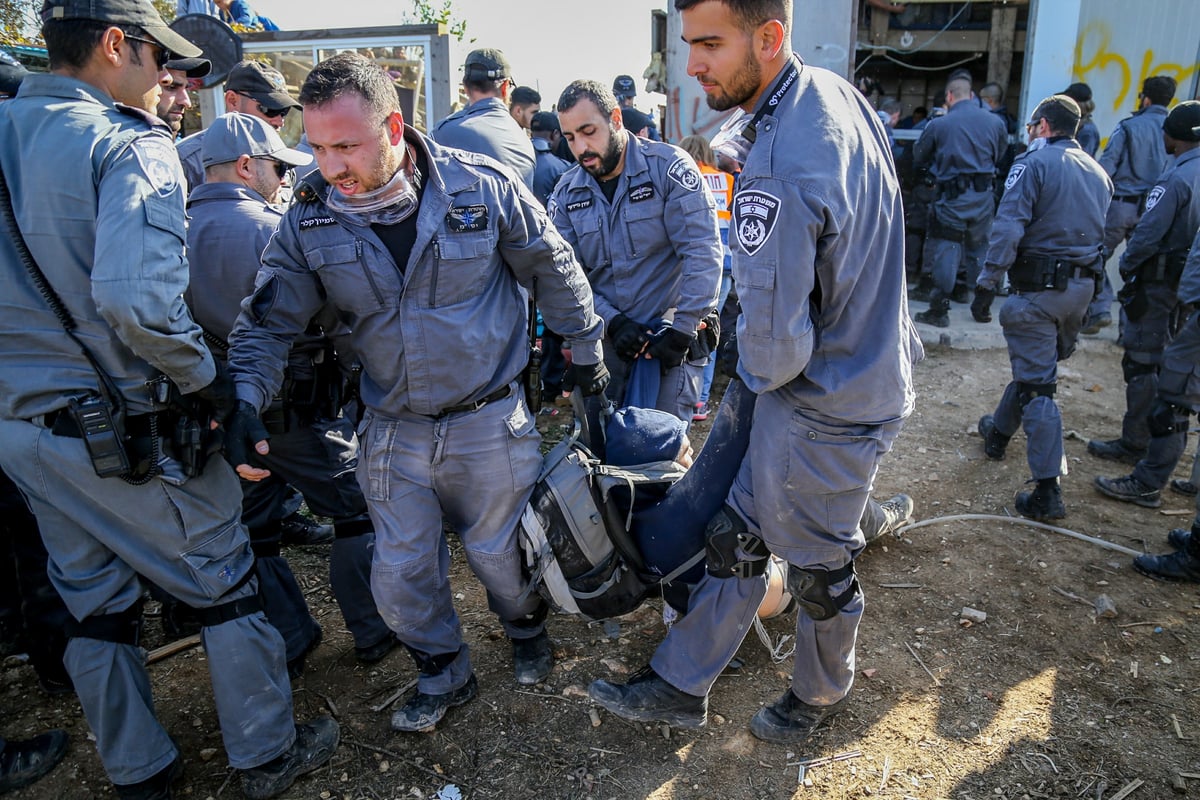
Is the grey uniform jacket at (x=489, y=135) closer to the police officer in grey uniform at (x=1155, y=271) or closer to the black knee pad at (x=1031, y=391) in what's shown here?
the black knee pad at (x=1031, y=391)

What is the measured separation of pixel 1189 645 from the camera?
10.4 feet

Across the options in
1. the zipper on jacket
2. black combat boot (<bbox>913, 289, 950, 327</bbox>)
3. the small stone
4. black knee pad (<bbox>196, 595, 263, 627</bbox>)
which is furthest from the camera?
black combat boot (<bbox>913, 289, 950, 327</bbox>)

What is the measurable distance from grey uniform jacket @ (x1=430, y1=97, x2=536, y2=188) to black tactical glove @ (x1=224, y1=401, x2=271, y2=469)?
2399mm

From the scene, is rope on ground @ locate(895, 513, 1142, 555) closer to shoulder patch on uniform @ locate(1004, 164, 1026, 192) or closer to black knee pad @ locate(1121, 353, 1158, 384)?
black knee pad @ locate(1121, 353, 1158, 384)

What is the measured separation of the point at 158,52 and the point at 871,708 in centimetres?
314

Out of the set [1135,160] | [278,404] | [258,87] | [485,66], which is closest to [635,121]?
[485,66]

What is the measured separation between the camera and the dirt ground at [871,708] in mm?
2549

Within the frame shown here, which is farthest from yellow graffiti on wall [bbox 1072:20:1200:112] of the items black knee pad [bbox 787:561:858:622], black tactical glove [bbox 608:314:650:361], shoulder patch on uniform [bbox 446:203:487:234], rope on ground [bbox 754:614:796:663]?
shoulder patch on uniform [bbox 446:203:487:234]

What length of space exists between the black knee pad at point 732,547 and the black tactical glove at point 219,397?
152 cm

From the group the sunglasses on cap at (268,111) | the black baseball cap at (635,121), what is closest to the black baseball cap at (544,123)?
the black baseball cap at (635,121)

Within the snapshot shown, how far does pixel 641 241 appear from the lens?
12.7 ft

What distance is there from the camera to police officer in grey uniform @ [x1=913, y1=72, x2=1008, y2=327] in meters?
7.86

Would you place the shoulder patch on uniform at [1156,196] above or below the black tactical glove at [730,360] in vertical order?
above

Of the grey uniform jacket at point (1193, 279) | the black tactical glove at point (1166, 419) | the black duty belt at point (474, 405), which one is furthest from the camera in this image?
the black tactical glove at point (1166, 419)
